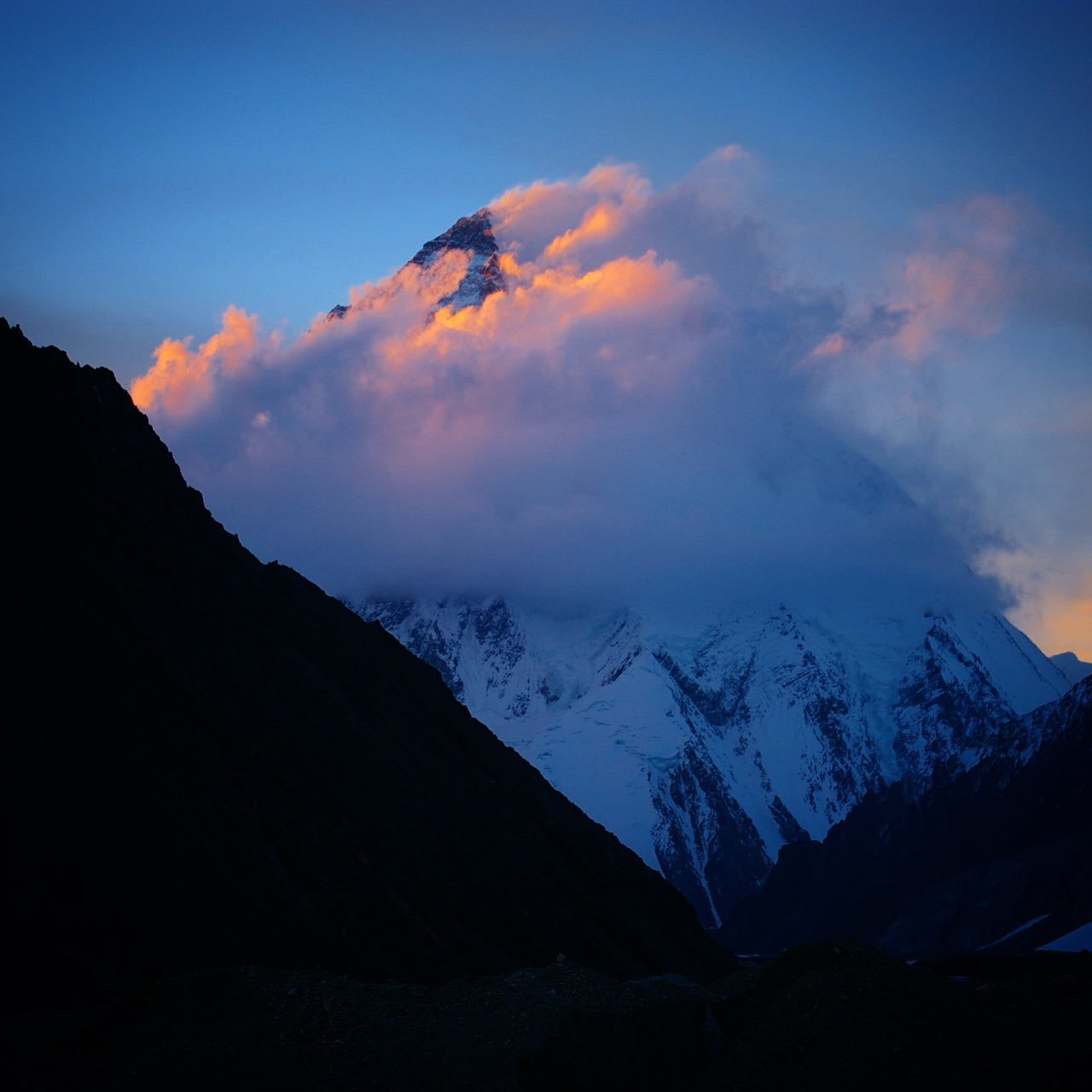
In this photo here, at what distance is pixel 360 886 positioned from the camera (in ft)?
166

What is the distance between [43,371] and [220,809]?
25278mm

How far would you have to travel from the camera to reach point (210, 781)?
4922 cm

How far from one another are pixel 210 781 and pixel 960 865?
130 m

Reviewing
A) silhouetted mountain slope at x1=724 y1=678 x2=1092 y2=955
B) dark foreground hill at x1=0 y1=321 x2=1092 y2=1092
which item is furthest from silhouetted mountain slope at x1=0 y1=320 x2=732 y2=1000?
silhouetted mountain slope at x1=724 y1=678 x2=1092 y2=955

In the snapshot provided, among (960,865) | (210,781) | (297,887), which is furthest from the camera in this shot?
(960,865)

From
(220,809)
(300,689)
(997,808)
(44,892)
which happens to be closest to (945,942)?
(997,808)

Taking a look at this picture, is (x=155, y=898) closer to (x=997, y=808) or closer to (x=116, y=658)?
(x=116, y=658)

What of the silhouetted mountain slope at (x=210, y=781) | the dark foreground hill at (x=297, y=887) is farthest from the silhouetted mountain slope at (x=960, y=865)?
the silhouetted mountain slope at (x=210, y=781)

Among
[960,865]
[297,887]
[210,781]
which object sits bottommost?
[960,865]

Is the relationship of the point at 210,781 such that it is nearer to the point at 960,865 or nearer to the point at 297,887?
the point at 297,887

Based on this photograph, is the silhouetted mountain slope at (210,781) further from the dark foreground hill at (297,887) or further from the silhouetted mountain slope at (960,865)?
the silhouetted mountain slope at (960,865)

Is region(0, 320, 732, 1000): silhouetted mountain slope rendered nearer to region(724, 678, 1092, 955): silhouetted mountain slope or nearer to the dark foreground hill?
the dark foreground hill


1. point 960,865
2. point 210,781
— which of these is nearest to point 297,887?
point 210,781

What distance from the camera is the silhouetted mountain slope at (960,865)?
133750mm
